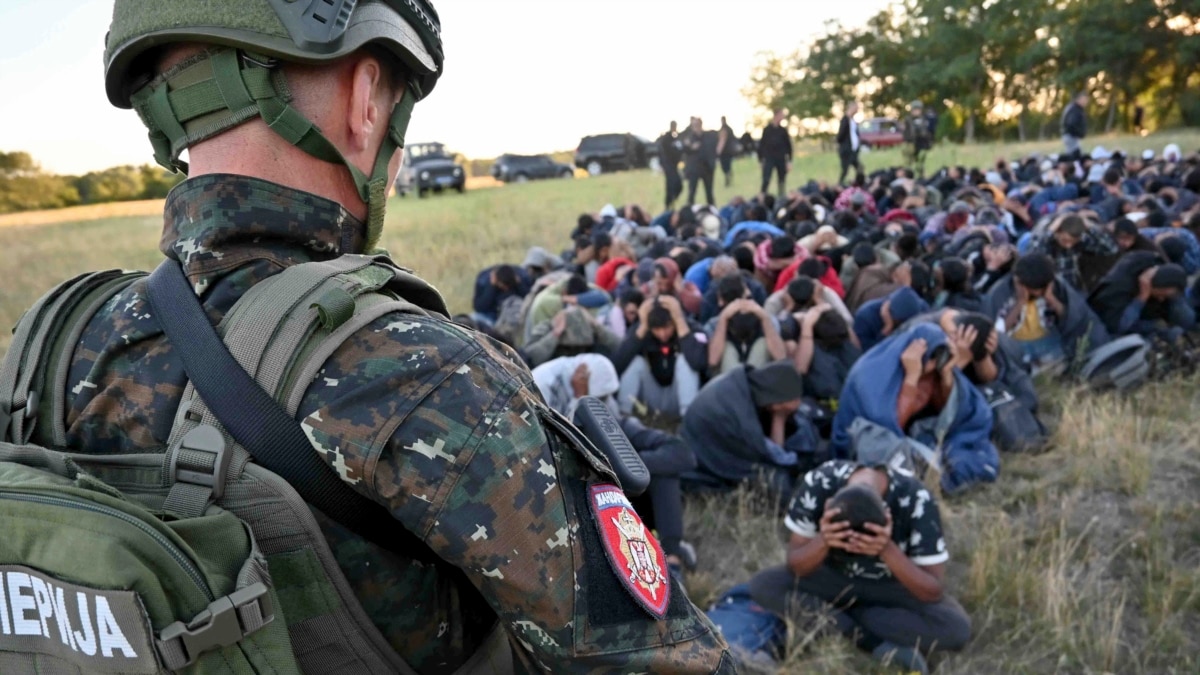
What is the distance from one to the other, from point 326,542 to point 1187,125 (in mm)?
34949

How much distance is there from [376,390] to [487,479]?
154 millimetres

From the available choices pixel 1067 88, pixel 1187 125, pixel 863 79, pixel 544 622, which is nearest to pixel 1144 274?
pixel 544 622

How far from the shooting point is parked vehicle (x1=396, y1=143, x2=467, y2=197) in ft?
80.5

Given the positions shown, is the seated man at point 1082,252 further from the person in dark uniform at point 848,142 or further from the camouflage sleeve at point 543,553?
the person in dark uniform at point 848,142

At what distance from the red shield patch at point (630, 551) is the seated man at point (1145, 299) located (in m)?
5.68

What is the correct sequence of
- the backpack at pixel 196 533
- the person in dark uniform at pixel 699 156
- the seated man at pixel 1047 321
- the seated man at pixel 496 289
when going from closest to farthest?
the backpack at pixel 196 533, the seated man at pixel 1047 321, the seated man at pixel 496 289, the person in dark uniform at pixel 699 156

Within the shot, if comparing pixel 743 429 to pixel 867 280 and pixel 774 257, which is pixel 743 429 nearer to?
pixel 867 280

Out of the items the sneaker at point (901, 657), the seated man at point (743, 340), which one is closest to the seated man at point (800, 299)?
the seated man at point (743, 340)

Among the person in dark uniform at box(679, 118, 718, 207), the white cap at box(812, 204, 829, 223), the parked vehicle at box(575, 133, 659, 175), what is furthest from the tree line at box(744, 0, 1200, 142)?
the white cap at box(812, 204, 829, 223)

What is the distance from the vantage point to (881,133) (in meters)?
31.4

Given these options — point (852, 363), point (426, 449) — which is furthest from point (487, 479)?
point (852, 363)

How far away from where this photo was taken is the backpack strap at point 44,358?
3.37 feet

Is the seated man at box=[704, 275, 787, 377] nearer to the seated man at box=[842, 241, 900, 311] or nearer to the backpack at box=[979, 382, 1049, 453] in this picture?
the backpack at box=[979, 382, 1049, 453]

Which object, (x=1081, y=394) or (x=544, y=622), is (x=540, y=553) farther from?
(x=1081, y=394)
